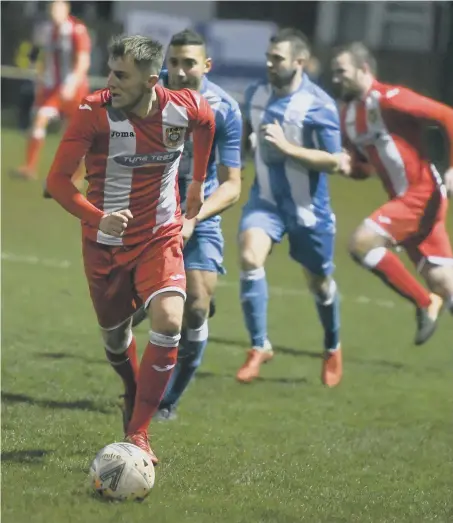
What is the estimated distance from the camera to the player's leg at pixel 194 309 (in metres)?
6.76

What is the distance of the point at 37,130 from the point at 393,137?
9.23 m

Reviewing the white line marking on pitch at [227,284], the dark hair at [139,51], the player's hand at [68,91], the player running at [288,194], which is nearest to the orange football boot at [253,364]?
the player running at [288,194]

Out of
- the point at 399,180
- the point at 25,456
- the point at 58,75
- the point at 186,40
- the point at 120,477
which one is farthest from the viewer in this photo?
the point at 58,75

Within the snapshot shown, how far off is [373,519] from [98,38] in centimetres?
2283

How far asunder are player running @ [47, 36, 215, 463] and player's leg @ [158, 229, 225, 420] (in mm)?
861

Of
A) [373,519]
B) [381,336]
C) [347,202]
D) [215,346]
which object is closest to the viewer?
[373,519]

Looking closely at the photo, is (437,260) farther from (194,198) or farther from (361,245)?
(194,198)

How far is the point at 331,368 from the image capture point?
27.4 feet

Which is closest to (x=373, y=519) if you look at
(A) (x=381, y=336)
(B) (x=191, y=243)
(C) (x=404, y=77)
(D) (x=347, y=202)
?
(B) (x=191, y=243)

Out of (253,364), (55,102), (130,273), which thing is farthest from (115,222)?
(55,102)

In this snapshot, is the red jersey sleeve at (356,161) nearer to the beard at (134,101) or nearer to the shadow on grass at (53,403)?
the shadow on grass at (53,403)

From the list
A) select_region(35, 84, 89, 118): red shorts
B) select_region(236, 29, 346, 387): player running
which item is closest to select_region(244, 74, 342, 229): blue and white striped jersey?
select_region(236, 29, 346, 387): player running

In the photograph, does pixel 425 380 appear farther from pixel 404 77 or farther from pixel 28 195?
pixel 404 77

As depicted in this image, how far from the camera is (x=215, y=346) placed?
9.30m
